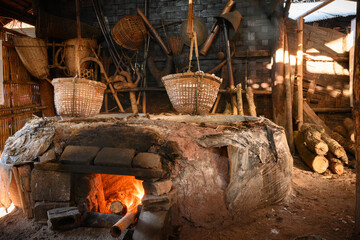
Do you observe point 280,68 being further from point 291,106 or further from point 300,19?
point 300,19

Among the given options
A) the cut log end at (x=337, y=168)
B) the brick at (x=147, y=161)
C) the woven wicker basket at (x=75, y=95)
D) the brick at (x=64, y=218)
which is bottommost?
the cut log end at (x=337, y=168)

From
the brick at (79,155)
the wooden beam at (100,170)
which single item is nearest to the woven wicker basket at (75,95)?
the brick at (79,155)

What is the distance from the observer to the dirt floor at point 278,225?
81.5 inches

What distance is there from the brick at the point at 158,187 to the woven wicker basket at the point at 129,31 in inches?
193

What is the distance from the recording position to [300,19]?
18.1 feet

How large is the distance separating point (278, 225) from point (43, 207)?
Answer: 108 inches

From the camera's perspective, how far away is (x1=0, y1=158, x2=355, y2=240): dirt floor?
81.5 inches

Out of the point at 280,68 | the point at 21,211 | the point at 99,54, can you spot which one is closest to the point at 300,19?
the point at 280,68

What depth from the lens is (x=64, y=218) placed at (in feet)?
6.76

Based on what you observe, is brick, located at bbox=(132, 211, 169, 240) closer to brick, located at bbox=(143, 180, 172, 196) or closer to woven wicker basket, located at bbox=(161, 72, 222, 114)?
brick, located at bbox=(143, 180, 172, 196)

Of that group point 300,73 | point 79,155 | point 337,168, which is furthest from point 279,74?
point 79,155

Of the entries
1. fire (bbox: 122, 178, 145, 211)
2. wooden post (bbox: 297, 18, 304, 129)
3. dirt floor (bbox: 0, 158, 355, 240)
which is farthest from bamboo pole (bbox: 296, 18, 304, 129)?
fire (bbox: 122, 178, 145, 211)

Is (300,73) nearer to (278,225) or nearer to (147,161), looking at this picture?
(278,225)

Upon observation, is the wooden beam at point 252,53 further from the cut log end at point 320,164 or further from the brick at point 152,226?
the brick at point 152,226
